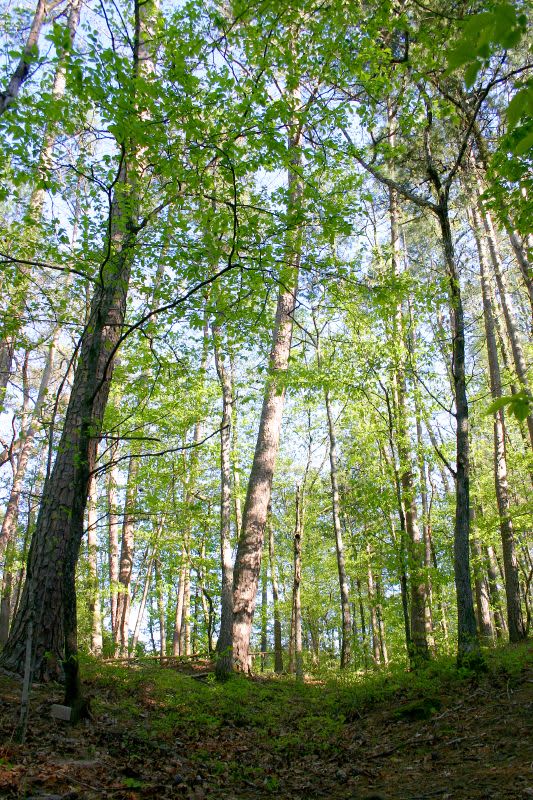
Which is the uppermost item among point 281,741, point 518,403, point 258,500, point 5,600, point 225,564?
point 258,500

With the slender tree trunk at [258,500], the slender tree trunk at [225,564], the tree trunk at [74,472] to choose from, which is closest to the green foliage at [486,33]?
the tree trunk at [74,472]

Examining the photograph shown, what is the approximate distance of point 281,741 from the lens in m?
5.80

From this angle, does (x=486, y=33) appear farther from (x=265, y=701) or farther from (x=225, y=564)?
(x=225, y=564)

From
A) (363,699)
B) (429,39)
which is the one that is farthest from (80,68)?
(363,699)

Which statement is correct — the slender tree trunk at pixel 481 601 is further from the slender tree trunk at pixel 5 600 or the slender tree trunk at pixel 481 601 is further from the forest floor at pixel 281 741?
the slender tree trunk at pixel 5 600

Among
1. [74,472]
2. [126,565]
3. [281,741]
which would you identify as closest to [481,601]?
[126,565]

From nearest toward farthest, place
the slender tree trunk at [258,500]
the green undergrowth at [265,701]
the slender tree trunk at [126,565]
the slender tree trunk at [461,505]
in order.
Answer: the green undergrowth at [265,701]
the slender tree trunk at [461,505]
the slender tree trunk at [258,500]
the slender tree trunk at [126,565]

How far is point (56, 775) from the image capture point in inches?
134

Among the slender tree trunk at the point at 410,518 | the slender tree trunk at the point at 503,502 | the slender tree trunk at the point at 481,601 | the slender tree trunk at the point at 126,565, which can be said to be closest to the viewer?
the slender tree trunk at the point at 410,518

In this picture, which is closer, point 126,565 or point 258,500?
point 258,500

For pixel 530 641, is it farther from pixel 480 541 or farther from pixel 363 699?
pixel 480 541

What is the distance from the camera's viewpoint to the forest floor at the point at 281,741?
361 cm

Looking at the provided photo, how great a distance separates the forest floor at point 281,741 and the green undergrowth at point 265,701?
2 centimetres

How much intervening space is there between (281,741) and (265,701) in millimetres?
2449
